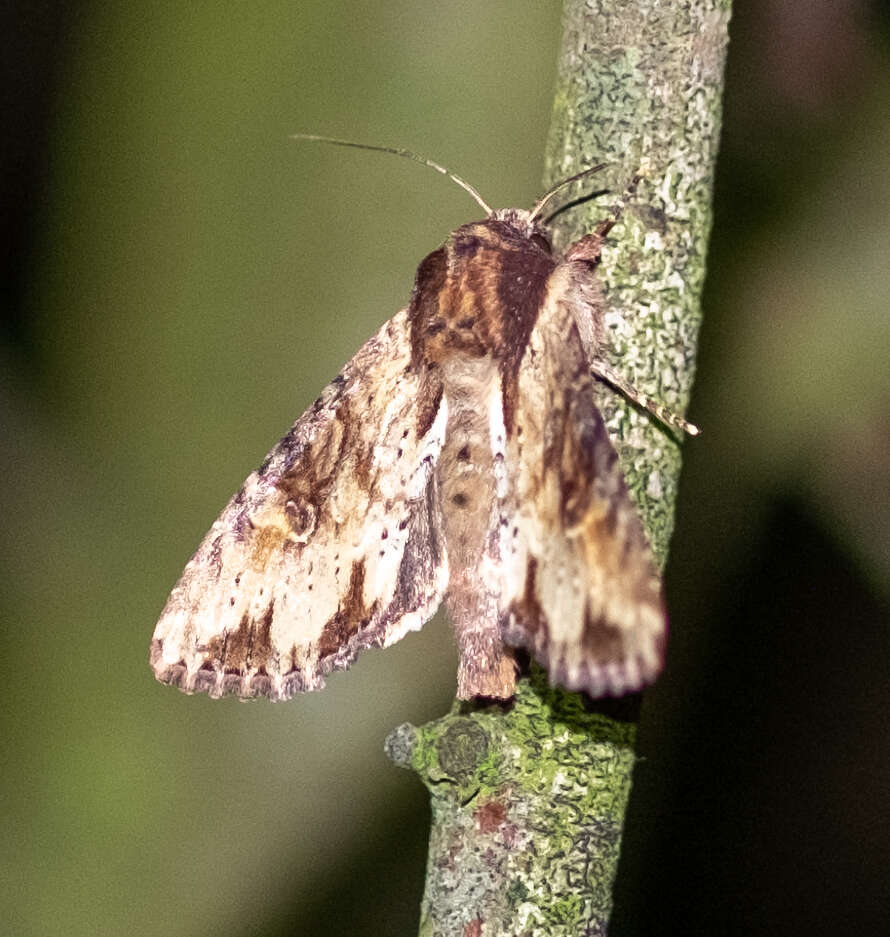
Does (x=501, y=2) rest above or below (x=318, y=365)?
above

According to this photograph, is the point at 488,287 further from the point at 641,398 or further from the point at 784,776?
the point at 784,776

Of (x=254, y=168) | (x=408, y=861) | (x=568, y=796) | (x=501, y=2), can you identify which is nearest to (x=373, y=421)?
(x=568, y=796)

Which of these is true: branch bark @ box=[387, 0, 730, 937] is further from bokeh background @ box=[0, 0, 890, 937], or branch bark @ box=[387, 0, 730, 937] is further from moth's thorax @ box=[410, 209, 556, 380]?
bokeh background @ box=[0, 0, 890, 937]

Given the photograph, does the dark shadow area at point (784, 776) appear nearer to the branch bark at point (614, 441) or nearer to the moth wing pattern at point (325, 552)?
the moth wing pattern at point (325, 552)

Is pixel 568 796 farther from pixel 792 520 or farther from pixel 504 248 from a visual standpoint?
pixel 792 520

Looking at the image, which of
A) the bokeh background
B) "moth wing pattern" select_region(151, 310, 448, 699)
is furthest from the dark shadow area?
"moth wing pattern" select_region(151, 310, 448, 699)
